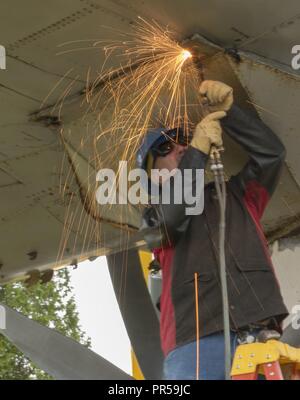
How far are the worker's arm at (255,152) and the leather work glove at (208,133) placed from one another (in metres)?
0.10

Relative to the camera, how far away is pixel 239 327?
429 cm

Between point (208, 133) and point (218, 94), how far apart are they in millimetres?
194

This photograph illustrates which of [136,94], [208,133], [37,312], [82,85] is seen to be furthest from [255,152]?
[37,312]

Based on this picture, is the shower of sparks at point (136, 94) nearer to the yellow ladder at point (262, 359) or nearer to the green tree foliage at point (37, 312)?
the yellow ladder at point (262, 359)

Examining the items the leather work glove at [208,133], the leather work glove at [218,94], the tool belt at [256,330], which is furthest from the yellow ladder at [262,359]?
the leather work glove at [218,94]

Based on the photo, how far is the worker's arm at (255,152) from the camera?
4637 millimetres

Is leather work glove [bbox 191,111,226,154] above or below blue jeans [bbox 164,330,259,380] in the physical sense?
above

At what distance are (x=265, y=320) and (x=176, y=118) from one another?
114cm

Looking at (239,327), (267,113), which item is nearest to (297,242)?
(267,113)

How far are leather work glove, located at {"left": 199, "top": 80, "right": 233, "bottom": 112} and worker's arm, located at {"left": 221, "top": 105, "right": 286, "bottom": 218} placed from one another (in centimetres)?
4

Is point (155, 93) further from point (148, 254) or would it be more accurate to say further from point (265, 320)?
point (148, 254)

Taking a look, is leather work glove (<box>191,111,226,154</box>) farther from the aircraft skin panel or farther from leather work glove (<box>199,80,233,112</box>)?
the aircraft skin panel

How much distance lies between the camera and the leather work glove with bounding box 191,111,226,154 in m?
4.46

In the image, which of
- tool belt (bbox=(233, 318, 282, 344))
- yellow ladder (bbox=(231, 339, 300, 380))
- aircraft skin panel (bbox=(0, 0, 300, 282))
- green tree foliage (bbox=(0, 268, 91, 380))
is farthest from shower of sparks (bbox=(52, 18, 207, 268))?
green tree foliage (bbox=(0, 268, 91, 380))
